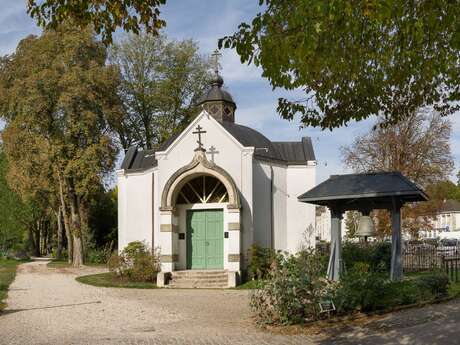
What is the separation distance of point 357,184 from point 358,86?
6258 mm

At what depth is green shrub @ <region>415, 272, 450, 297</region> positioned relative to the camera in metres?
12.0

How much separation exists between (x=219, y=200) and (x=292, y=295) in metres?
11.4

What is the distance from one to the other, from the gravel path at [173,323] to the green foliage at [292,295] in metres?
0.45

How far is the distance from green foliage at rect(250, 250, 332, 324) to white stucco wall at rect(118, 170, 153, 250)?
13.1m

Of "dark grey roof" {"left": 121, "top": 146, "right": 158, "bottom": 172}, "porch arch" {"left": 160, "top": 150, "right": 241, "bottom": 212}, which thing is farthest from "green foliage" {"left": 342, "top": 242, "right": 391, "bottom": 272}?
"dark grey roof" {"left": 121, "top": 146, "right": 158, "bottom": 172}

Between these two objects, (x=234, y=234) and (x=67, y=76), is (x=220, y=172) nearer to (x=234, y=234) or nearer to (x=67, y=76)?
(x=234, y=234)

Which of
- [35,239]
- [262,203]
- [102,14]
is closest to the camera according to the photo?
[102,14]

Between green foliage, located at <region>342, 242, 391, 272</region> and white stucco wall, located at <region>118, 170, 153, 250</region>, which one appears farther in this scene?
white stucco wall, located at <region>118, 170, 153, 250</region>

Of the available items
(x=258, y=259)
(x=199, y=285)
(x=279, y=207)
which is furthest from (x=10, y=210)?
(x=258, y=259)

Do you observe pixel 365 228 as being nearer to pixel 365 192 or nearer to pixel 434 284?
pixel 365 192

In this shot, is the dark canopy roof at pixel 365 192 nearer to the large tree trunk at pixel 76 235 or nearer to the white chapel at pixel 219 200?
the white chapel at pixel 219 200

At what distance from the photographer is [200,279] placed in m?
19.5

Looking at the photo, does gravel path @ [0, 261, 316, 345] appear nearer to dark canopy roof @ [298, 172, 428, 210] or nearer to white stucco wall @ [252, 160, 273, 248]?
dark canopy roof @ [298, 172, 428, 210]

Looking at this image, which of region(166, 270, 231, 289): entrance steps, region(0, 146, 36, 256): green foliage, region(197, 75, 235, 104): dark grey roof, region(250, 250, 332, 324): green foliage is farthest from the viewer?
region(0, 146, 36, 256): green foliage
